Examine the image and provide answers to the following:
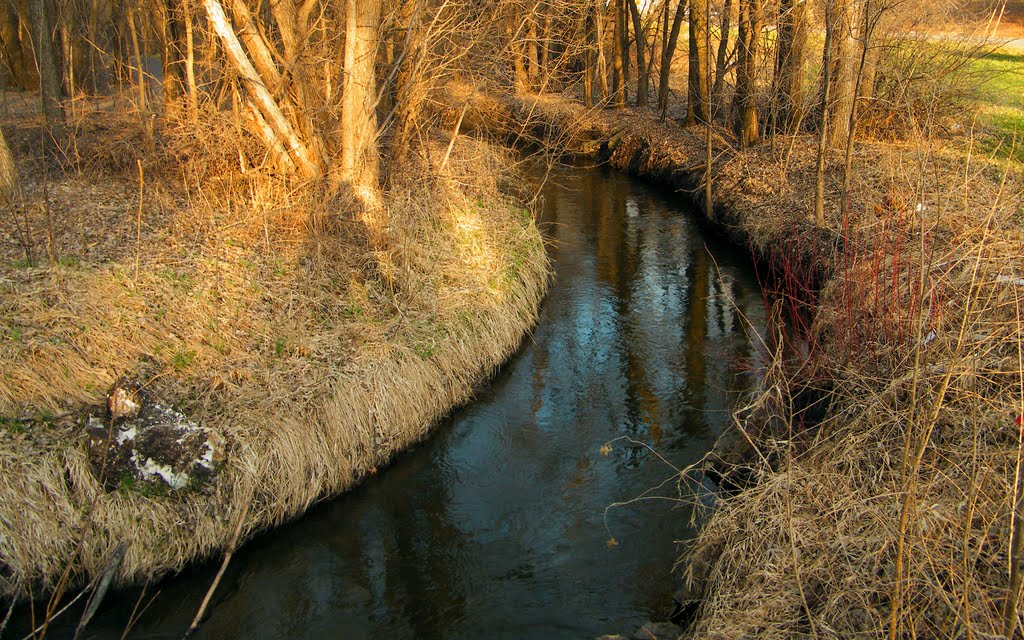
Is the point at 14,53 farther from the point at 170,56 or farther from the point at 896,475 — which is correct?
the point at 896,475

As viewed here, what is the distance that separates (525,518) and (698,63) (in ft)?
49.6

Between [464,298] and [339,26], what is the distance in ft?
16.1

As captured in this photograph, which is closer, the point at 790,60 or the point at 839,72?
the point at 839,72

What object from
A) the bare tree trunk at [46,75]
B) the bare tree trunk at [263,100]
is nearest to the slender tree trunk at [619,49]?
the bare tree trunk at [263,100]

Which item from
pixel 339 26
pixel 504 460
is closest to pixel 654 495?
pixel 504 460

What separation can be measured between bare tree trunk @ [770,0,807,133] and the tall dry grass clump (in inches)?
327

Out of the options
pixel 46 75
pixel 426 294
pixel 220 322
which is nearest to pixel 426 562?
pixel 220 322

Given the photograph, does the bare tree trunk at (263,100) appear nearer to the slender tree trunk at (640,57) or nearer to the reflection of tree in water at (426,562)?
the reflection of tree in water at (426,562)

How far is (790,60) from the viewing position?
15.8 meters

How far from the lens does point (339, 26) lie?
486 inches

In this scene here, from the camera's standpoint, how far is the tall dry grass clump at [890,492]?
4.76 metres

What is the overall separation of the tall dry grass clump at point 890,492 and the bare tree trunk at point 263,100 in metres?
7.18

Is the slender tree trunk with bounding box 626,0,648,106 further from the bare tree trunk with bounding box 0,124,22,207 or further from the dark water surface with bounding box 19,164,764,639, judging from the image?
the bare tree trunk with bounding box 0,124,22,207

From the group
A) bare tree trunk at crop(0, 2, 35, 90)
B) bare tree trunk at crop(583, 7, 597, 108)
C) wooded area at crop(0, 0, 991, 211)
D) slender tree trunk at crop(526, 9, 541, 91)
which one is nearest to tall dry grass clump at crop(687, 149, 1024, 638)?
wooded area at crop(0, 0, 991, 211)
